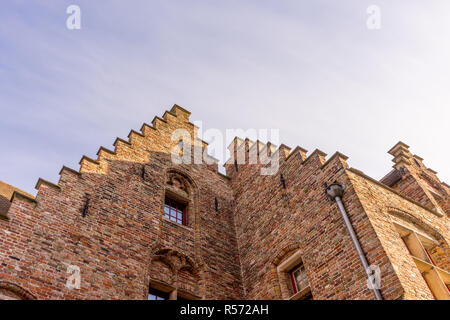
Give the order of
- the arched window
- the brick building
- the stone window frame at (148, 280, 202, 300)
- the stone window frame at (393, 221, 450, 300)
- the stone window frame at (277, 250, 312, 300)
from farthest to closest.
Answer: the arched window, the stone window frame at (277, 250, 312, 300), the stone window frame at (148, 280, 202, 300), the stone window frame at (393, 221, 450, 300), the brick building

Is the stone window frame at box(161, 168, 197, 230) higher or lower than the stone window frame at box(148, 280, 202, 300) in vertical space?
higher

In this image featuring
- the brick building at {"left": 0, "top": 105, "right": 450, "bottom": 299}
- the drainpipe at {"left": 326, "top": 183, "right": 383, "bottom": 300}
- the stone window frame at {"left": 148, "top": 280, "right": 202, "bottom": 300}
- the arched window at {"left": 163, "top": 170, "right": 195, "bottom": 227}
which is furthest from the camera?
the arched window at {"left": 163, "top": 170, "right": 195, "bottom": 227}

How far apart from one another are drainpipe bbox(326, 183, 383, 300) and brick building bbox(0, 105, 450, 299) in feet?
0.38

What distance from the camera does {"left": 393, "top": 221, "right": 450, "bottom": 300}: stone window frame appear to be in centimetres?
898

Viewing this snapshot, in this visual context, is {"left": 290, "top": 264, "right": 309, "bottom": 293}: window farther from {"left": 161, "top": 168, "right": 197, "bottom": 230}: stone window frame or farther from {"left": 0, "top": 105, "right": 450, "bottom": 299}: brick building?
{"left": 161, "top": 168, "right": 197, "bottom": 230}: stone window frame

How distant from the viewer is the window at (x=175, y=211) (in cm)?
1247

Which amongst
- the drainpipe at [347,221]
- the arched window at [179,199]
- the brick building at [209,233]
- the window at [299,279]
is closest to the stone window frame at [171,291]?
the brick building at [209,233]

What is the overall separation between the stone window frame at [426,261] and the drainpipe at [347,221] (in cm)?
154

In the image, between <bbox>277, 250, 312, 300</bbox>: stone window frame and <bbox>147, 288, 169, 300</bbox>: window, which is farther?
<bbox>277, 250, 312, 300</bbox>: stone window frame

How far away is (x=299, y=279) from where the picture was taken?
1036 cm

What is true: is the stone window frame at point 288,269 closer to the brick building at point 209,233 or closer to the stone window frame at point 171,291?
the brick building at point 209,233

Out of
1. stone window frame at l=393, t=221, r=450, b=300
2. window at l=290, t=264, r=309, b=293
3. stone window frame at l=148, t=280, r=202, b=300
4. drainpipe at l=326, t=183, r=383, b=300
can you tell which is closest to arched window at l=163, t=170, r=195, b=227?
stone window frame at l=148, t=280, r=202, b=300

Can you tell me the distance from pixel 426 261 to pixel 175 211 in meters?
7.06
